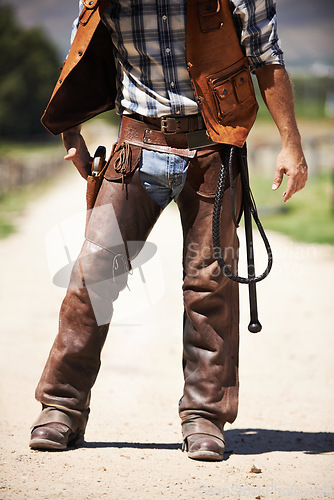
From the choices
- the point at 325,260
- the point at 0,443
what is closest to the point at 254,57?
the point at 0,443

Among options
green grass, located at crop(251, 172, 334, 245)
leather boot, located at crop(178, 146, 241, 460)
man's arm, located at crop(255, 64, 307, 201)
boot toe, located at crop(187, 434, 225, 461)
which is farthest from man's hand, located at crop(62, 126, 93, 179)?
green grass, located at crop(251, 172, 334, 245)

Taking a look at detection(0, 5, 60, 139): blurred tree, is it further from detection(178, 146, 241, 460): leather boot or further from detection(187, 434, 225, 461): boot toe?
detection(187, 434, 225, 461): boot toe

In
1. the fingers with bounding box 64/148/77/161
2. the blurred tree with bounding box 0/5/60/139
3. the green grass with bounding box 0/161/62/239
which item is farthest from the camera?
the blurred tree with bounding box 0/5/60/139

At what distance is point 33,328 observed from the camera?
5.25 meters

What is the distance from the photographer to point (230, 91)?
2.72 meters

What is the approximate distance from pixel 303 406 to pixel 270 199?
11853mm

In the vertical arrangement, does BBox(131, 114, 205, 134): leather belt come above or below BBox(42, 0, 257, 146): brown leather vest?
below

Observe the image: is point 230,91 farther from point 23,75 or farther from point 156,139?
point 23,75

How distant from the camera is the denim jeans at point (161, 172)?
276cm

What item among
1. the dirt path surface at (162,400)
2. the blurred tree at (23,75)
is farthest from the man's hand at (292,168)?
→ the blurred tree at (23,75)

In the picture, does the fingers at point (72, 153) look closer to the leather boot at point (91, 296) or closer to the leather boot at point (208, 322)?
the leather boot at point (91, 296)


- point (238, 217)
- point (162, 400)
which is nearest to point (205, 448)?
point (238, 217)

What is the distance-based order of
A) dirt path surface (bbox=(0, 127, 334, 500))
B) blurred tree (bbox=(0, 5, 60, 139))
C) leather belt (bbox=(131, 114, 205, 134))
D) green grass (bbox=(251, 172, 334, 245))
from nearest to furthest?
1. dirt path surface (bbox=(0, 127, 334, 500))
2. leather belt (bbox=(131, 114, 205, 134))
3. green grass (bbox=(251, 172, 334, 245))
4. blurred tree (bbox=(0, 5, 60, 139))

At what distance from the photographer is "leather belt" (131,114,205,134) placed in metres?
2.77
